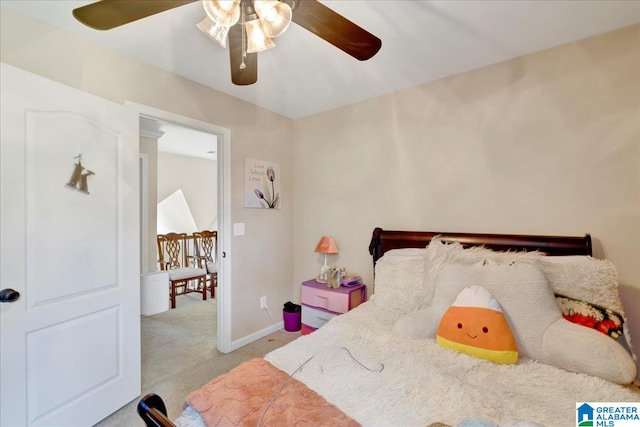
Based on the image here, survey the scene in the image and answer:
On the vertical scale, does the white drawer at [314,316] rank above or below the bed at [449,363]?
below

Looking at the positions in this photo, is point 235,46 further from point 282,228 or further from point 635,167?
point 635,167

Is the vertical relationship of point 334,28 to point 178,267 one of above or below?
above

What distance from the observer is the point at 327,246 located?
2.72m

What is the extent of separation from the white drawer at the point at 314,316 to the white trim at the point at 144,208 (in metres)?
2.25

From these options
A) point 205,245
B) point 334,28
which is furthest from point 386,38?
point 205,245

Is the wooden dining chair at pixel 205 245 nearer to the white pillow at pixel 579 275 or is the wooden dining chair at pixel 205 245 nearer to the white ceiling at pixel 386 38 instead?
the white ceiling at pixel 386 38

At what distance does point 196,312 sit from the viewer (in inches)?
140

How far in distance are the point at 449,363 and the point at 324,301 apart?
1.37 meters

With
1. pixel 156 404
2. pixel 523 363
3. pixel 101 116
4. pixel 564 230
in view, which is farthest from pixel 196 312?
pixel 564 230

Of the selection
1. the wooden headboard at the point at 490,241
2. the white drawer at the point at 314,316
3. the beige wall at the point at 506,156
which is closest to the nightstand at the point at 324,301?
the white drawer at the point at 314,316

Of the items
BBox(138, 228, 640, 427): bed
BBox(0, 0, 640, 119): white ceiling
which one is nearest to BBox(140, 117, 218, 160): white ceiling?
BBox(0, 0, 640, 119): white ceiling

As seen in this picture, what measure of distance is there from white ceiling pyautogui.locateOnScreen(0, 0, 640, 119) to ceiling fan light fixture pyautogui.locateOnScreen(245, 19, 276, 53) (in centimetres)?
50

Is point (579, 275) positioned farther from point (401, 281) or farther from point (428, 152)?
point (428, 152)

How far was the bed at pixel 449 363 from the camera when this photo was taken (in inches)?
34.3
